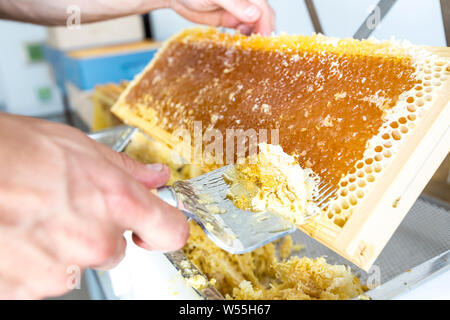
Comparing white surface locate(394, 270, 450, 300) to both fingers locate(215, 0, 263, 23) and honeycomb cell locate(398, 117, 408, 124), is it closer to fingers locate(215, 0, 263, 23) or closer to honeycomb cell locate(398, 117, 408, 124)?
honeycomb cell locate(398, 117, 408, 124)

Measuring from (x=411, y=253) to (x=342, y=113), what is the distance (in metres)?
0.51

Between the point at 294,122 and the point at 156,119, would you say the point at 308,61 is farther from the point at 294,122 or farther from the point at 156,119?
the point at 156,119

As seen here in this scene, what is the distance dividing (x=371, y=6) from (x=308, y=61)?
1.89ft

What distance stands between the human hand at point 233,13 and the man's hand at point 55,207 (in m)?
1.00

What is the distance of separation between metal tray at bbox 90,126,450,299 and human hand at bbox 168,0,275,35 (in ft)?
2.71

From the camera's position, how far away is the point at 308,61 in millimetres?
978

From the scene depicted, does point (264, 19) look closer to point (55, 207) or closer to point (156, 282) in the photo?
point (156, 282)

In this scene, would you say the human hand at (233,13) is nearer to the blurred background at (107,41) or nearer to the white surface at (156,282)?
the blurred background at (107,41)

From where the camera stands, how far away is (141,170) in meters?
0.69

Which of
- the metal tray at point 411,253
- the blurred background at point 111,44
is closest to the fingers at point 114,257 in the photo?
the metal tray at point 411,253

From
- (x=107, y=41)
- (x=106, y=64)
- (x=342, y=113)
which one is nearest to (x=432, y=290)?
(x=342, y=113)

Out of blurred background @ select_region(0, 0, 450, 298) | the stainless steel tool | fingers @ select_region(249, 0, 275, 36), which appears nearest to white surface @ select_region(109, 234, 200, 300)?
the stainless steel tool

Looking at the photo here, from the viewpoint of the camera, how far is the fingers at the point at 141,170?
2.13 ft

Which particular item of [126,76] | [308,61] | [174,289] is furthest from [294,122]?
[126,76]
